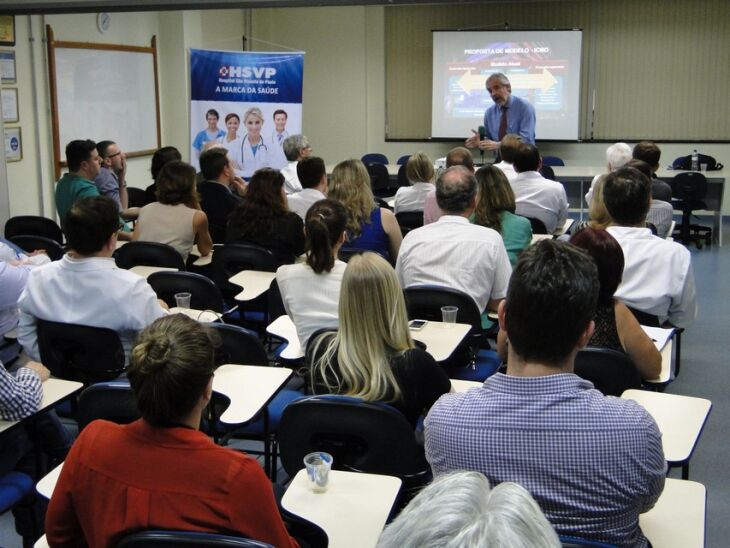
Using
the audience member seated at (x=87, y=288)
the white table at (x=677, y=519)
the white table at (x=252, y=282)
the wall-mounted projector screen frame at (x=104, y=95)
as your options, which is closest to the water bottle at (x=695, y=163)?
the wall-mounted projector screen frame at (x=104, y=95)

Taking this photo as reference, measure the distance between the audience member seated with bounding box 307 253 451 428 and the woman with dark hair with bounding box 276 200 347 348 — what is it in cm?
76

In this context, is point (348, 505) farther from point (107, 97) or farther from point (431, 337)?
point (107, 97)

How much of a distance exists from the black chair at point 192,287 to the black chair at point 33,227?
8.05ft

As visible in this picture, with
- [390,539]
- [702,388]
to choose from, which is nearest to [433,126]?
[702,388]

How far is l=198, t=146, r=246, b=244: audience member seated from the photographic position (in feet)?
20.6

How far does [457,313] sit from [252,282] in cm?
128

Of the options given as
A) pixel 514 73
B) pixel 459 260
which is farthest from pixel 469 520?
pixel 514 73

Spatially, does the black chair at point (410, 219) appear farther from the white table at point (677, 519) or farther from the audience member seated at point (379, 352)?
A: the white table at point (677, 519)

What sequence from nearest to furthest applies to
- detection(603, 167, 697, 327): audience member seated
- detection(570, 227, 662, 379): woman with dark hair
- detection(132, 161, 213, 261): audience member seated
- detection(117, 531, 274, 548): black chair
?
A: 1. detection(117, 531, 274, 548): black chair
2. detection(570, 227, 662, 379): woman with dark hair
3. detection(603, 167, 697, 327): audience member seated
4. detection(132, 161, 213, 261): audience member seated

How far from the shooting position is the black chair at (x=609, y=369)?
2.90 meters

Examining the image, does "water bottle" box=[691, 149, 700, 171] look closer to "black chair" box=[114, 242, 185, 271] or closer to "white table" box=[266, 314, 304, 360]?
"black chair" box=[114, 242, 185, 271]

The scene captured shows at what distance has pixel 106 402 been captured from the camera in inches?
103

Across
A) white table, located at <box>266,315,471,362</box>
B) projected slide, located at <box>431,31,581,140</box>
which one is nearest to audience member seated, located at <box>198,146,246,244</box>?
white table, located at <box>266,315,471,362</box>

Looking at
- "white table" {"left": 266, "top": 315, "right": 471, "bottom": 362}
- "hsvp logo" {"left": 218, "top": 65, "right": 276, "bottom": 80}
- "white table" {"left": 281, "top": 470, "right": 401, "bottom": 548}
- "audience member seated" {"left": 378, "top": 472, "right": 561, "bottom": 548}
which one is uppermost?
"hsvp logo" {"left": 218, "top": 65, "right": 276, "bottom": 80}
